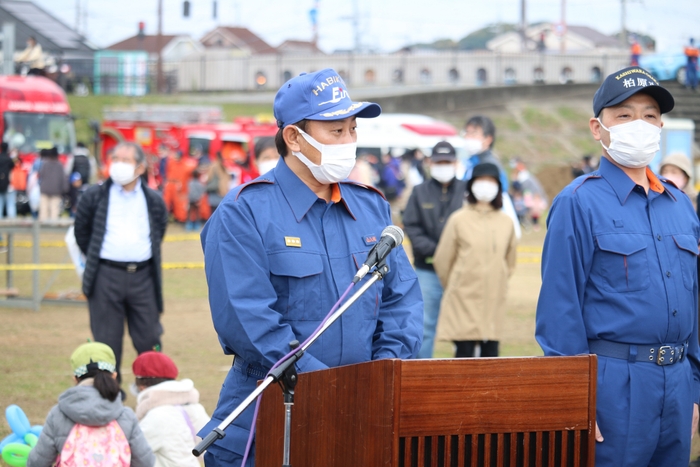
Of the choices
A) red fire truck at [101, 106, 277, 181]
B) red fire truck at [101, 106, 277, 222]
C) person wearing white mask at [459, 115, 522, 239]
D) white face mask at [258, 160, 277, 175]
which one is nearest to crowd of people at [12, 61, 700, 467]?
white face mask at [258, 160, 277, 175]

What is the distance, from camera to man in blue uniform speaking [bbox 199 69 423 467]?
3.25 metres

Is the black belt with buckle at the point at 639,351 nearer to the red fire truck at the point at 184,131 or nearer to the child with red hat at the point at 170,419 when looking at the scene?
the child with red hat at the point at 170,419

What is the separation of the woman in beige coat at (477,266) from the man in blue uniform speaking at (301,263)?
12.7ft

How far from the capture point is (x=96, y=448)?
4746 millimetres

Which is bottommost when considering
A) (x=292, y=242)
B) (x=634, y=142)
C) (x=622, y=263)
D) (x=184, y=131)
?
(x=622, y=263)

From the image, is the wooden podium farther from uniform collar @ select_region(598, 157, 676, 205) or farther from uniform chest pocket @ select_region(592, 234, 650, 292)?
uniform collar @ select_region(598, 157, 676, 205)

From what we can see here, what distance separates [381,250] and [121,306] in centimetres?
471

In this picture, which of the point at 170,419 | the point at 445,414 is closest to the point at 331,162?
the point at 445,414

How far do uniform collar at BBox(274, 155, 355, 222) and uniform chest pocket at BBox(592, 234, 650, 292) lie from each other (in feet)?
3.47

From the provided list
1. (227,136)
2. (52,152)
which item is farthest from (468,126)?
(227,136)

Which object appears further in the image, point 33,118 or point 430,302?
point 33,118

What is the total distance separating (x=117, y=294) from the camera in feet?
23.8

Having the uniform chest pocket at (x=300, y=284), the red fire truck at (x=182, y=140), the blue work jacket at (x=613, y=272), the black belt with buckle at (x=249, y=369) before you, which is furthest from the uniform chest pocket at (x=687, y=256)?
the red fire truck at (x=182, y=140)

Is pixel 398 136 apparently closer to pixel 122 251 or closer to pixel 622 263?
Result: pixel 122 251
